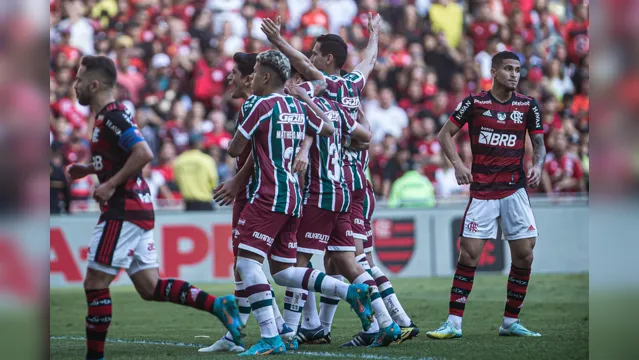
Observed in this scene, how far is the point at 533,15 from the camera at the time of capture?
2194cm

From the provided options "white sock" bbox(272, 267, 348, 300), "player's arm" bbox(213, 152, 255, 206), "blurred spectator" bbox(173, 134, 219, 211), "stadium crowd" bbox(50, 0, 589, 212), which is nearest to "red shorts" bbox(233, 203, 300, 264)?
"white sock" bbox(272, 267, 348, 300)

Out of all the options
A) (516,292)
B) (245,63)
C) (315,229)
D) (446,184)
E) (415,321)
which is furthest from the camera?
(446,184)

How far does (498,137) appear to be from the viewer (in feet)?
25.5

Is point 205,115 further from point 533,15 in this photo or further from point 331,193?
point 331,193

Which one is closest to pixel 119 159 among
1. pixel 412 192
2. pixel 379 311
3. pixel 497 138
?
pixel 379 311

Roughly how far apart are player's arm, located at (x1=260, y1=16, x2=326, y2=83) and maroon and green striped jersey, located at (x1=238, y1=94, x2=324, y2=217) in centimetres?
58

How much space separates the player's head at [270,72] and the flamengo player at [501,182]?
1.95 metres

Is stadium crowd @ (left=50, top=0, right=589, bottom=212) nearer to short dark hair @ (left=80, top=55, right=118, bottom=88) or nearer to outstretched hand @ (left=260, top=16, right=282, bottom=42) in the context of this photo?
outstretched hand @ (left=260, top=16, right=282, bottom=42)

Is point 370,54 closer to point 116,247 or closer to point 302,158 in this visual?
point 302,158

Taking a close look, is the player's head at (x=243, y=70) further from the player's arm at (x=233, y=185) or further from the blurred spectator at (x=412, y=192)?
the blurred spectator at (x=412, y=192)

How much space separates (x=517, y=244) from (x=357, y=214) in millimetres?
1404

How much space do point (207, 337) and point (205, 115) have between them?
447 inches

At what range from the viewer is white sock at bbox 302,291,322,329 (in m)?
7.28

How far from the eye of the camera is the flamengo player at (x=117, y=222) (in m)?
5.75
